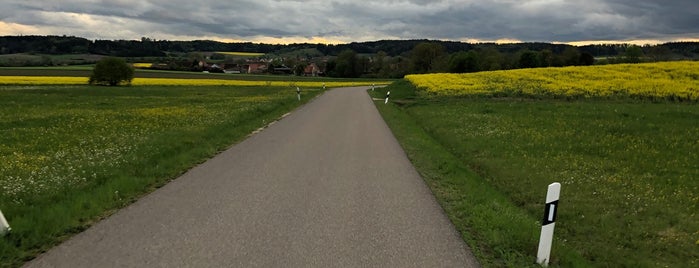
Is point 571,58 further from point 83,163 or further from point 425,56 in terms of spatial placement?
point 83,163

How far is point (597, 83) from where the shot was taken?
33.5 metres

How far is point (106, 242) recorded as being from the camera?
5.45 metres

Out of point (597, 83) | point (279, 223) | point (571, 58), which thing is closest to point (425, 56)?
point (571, 58)

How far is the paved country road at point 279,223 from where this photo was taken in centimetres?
505

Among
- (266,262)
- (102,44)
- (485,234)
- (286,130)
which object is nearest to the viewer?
(266,262)

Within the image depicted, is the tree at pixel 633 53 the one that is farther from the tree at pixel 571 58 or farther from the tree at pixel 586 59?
the tree at pixel 571 58

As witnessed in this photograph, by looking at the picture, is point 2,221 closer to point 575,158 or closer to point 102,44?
point 575,158

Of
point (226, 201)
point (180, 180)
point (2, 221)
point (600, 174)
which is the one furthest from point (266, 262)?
point (600, 174)

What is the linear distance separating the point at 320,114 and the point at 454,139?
9508 millimetres

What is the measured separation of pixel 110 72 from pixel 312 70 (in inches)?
4008

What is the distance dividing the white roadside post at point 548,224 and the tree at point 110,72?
66.9m

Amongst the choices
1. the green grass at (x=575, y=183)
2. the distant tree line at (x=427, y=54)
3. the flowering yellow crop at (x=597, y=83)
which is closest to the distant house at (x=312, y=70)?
the distant tree line at (x=427, y=54)

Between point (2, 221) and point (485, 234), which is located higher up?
point (2, 221)

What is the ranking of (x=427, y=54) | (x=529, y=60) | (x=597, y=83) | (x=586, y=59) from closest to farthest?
(x=597, y=83) < (x=529, y=60) < (x=586, y=59) < (x=427, y=54)
